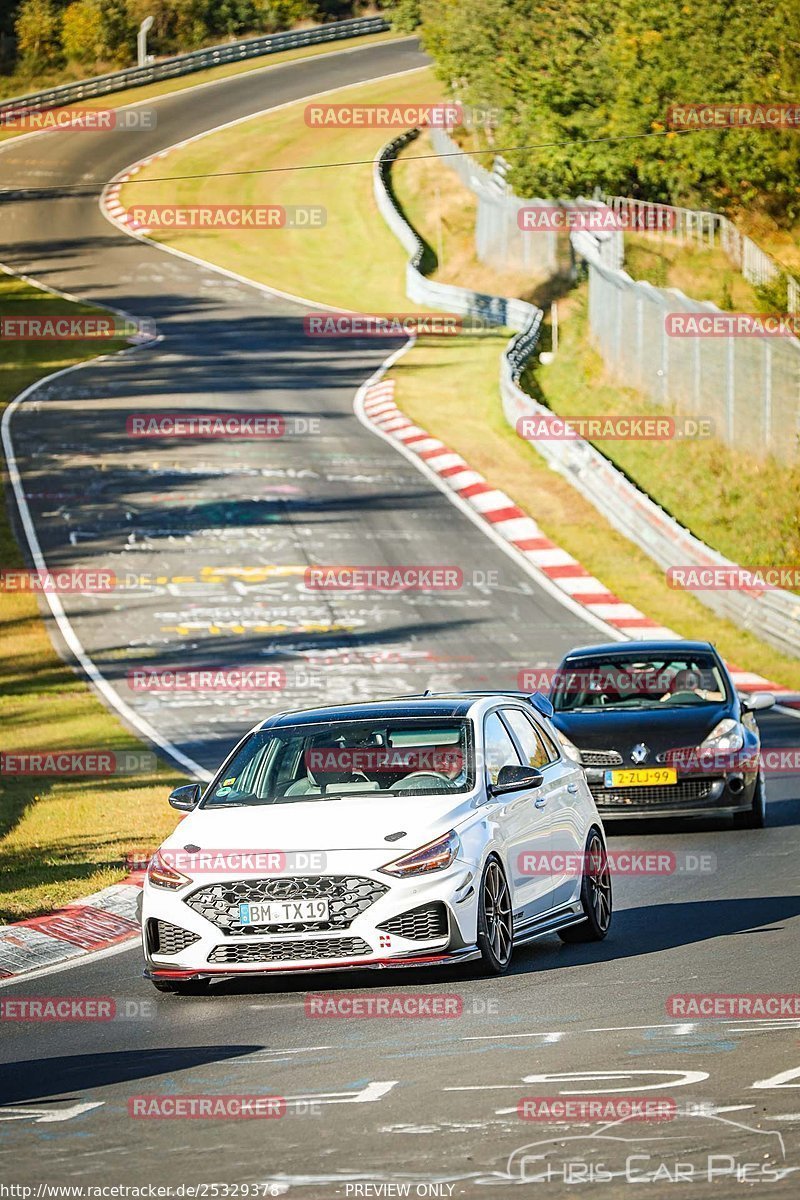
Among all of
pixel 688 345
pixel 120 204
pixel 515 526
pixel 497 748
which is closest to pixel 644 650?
pixel 497 748

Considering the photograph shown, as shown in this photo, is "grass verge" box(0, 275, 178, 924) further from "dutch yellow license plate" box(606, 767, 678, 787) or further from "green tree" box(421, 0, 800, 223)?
"green tree" box(421, 0, 800, 223)

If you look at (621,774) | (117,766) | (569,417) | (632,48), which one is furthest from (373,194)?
(621,774)

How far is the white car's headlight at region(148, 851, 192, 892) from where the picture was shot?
33.7 ft

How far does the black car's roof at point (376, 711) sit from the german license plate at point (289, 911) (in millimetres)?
1526

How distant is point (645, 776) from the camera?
55.5 feet

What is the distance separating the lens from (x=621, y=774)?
17.0m

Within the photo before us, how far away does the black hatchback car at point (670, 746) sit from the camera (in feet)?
55.4

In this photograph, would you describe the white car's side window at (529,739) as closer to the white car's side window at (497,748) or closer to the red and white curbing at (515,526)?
the white car's side window at (497,748)

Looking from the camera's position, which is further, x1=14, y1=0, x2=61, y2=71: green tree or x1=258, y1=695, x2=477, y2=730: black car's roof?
x1=14, y1=0, x2=61, y2=71: green tree

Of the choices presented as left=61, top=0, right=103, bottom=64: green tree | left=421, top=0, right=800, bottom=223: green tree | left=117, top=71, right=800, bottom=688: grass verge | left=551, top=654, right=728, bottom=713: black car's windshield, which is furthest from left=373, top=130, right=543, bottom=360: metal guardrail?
left=551, top=654, right=728, bottom=713: black car's windshield

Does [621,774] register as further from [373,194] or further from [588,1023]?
[373,194]

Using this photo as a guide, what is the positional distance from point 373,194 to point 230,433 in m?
35.2

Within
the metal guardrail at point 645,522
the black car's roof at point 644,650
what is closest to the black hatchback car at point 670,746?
the black car's roof at point 644,650

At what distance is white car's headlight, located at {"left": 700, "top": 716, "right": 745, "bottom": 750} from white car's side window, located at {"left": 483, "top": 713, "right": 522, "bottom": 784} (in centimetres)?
560
